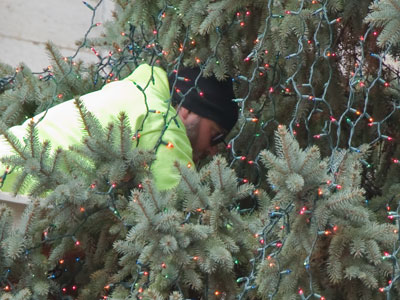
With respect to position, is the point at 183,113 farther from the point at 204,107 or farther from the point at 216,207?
the point at 216,207

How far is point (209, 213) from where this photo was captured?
98.9 inches

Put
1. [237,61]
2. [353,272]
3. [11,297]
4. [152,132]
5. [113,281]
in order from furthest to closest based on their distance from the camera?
1. [237,61]
2. [152,132]
3. [113,281]
4. [11,297]
5. [353,272]

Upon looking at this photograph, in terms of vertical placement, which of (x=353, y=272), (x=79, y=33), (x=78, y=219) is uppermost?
(x=79, y=33)

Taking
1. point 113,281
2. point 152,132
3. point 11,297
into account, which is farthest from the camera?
point 152,132

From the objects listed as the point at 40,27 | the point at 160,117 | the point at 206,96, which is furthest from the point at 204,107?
the point at 40,27

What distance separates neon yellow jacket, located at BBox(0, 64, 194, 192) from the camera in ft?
9.34

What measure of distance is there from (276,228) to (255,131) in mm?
1123

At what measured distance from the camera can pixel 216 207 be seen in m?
2.51

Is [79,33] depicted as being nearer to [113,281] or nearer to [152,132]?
[152,132]

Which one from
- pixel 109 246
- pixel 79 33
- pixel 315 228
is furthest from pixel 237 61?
pixel 79 33

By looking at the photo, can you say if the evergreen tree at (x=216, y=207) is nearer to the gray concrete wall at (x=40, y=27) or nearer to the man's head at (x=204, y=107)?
the man's head at (x=204, y=107)

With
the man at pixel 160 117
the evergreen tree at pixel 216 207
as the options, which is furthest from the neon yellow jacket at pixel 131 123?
the evergreen tree at pixel 216 207

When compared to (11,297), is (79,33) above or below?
above

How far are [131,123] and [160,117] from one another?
11 cm
